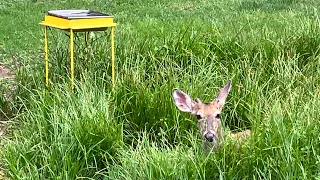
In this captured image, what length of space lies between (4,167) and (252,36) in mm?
2878

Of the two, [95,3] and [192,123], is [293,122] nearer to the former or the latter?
[192,123]

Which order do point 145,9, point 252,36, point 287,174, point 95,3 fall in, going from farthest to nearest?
point 95,3 → point 145,9 → point 252,36 → point 287,174

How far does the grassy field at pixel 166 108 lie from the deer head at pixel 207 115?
4.2 inches

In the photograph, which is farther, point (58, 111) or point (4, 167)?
point (58, 111)

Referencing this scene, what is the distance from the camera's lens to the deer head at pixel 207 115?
4.15 meters

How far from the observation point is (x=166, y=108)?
5.10 metres

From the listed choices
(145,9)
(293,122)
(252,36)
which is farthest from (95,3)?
(293,122)

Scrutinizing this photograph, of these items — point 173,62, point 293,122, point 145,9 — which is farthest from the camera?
point 145,9

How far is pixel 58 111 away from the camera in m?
4.86

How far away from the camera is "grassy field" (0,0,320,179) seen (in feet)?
13.0

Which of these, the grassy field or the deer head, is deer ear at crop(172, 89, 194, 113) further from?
the grassy field

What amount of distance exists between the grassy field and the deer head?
105 millimetres

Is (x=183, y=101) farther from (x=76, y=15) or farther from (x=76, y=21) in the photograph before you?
(x=76, y=15)

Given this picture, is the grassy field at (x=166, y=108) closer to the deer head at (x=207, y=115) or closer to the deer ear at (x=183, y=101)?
the deer head at (x=207, y=115)
